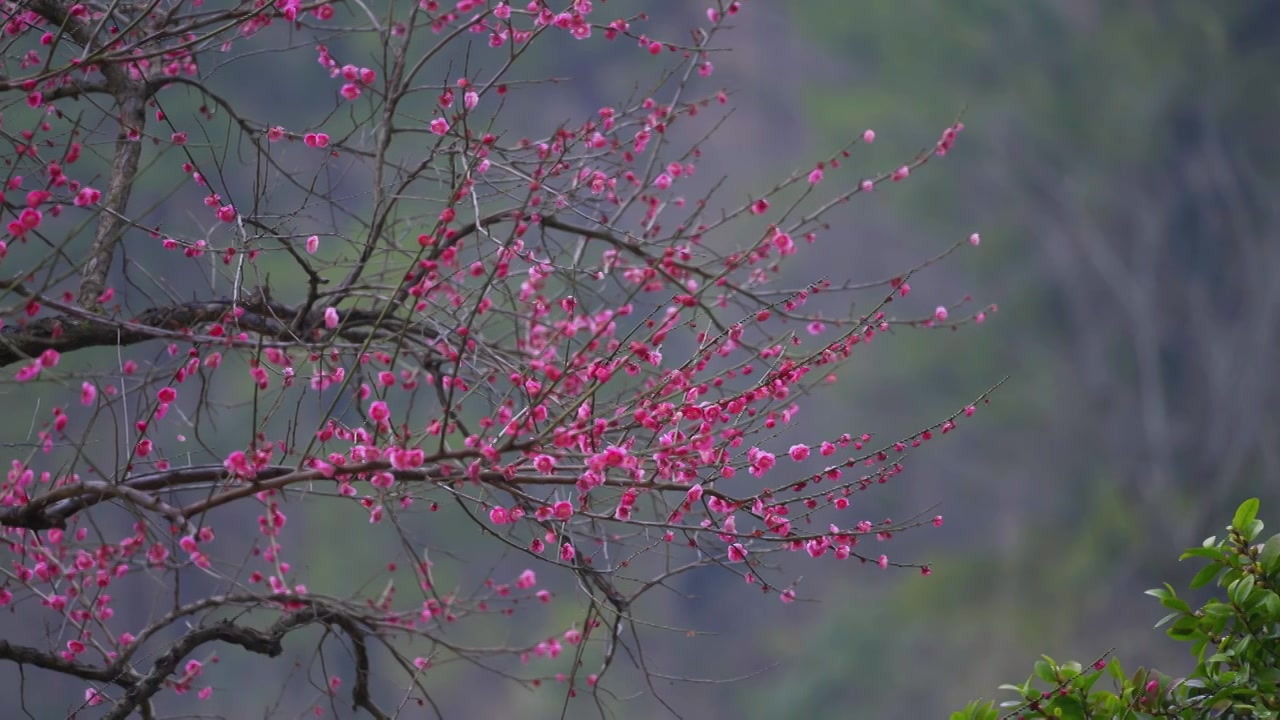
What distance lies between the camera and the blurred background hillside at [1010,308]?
16.9ft

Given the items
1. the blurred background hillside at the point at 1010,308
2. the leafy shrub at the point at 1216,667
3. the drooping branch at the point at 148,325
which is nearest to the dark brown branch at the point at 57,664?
the drooping branch at the point at 148,325

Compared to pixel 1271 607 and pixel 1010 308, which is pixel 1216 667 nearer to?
pixel 1271 607

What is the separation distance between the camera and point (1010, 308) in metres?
5.49

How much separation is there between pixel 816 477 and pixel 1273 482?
4.59 metres

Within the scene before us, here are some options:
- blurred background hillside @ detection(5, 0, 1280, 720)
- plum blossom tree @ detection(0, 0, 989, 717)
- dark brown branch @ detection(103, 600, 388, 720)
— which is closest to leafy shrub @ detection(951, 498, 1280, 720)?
plum blossom tree @ detection(0, 0, 989, 717)

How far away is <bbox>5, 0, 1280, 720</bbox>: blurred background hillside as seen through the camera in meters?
5.16

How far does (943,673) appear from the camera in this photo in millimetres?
5121

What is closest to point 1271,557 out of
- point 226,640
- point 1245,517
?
point 1245,517

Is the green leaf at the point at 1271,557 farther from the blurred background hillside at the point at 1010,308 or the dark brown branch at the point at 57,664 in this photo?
the blurred background hillside at the point at 1010,308

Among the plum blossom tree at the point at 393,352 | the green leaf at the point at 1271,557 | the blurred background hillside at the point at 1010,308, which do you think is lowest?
the green leaf at the point at 1271,557

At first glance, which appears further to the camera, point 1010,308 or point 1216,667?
point 1010,308

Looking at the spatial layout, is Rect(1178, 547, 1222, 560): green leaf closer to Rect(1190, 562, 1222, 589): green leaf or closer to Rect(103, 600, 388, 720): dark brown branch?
Rect(1190, 562, 1222, 589): green leaf

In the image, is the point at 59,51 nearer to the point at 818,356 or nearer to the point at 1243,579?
the point at 818,356

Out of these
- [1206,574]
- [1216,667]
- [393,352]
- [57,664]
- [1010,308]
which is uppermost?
[1010,308]
